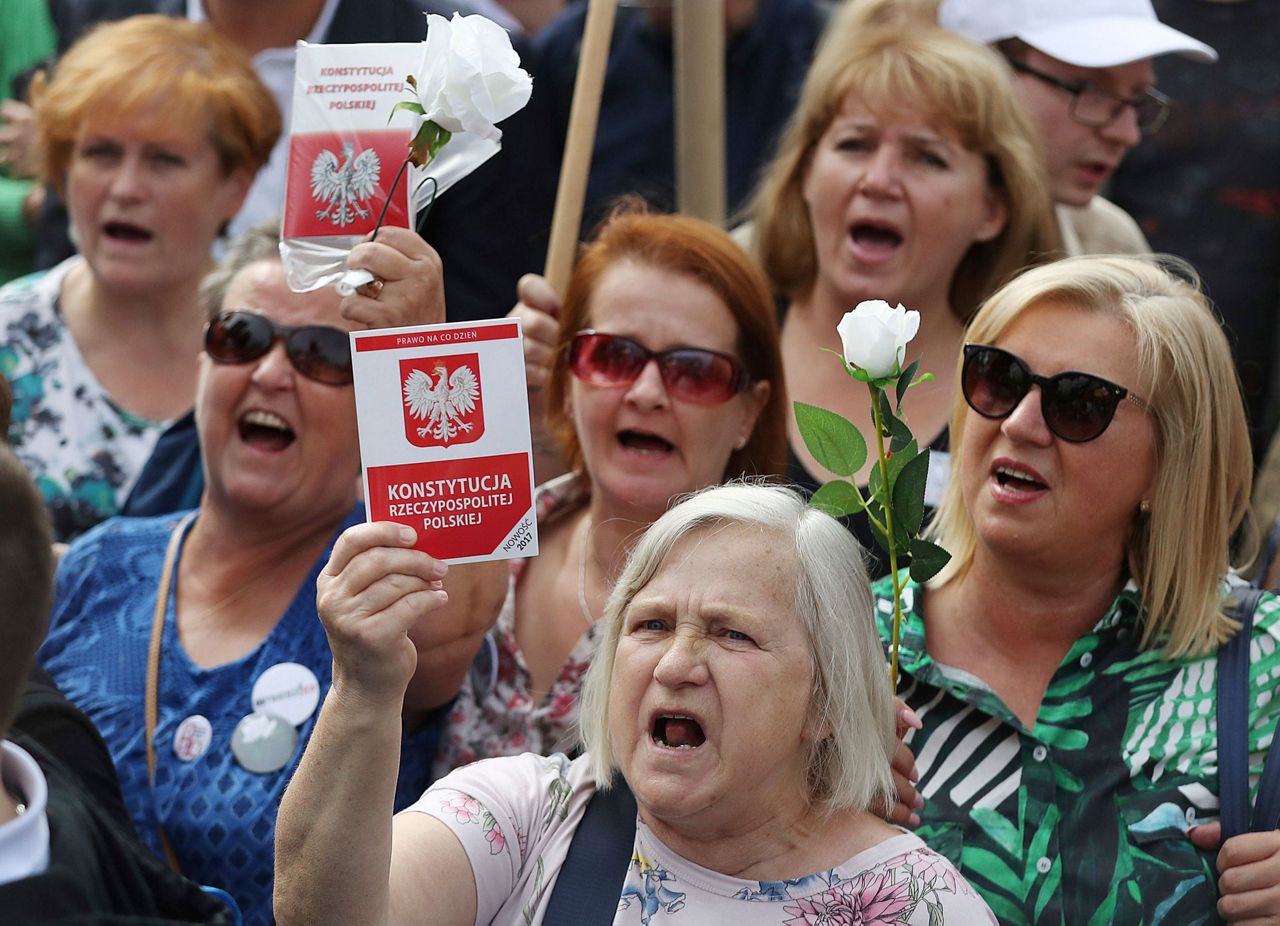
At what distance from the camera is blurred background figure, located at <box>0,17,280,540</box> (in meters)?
4.24

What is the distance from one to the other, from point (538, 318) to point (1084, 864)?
160cm

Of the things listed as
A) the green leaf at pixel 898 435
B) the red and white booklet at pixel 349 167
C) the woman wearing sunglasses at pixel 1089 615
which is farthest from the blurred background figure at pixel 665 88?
the green leaf at pixel 898 435

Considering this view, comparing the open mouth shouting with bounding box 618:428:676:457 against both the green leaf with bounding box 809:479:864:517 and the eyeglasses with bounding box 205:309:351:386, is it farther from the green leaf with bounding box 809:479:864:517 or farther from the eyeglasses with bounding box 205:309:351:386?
the green leaf with bounding box 809:479:864:517

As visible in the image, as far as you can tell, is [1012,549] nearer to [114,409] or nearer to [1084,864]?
[1084,864]

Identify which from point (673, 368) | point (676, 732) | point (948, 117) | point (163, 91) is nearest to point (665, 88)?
point (948, 117)

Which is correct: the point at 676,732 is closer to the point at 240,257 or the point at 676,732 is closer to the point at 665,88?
the point at 240,257

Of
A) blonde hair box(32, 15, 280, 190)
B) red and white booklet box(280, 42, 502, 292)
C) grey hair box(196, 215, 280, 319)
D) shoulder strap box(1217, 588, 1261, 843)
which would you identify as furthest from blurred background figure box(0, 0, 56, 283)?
shoulder strap box(1217, 588, 1261, 843)

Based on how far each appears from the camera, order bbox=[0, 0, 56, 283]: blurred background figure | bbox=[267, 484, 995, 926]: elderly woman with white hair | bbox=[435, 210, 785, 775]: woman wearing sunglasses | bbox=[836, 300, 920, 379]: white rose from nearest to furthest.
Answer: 1. bbox=[267, 484, 995, 926]: elderly woman with white hair
2. bbox=[836, 300, 920, 379]: white rose
3. bbox=[435, 210, 785, 775]: woman wearing sunglasses
4. bbox=[0, 0, 56, 283]: blurred background figure

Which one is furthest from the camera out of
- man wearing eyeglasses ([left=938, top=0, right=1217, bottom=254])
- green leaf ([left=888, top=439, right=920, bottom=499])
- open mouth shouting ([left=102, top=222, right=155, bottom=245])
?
open mouth shouting ([left=102, top=222, right=155, bottom=245])

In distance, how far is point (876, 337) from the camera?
2.36 metres

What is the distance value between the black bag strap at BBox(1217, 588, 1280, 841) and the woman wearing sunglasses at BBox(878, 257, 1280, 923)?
2 centimetres

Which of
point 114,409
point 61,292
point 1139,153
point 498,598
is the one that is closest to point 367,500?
point 498,598

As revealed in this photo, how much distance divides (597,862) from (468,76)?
1157 mm

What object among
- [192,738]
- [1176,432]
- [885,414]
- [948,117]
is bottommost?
[192,738]
